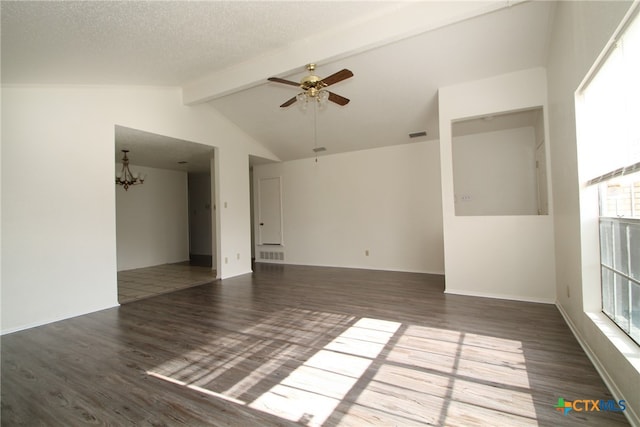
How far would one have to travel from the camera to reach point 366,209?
253 inches

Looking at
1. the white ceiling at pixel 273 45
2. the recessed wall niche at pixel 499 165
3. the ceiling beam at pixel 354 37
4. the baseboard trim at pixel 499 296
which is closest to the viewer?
the white ceiling at pixel 273 45

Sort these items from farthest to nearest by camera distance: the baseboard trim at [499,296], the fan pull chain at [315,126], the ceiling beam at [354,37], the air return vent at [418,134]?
the air return vent at [418,134] → the fan pull chain at [315,126] → the baseboard trim at [499,296] → the ceiling beam at [354,37]

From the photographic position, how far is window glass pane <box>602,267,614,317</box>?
2.13m

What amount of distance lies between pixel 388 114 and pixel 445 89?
3.45 feet

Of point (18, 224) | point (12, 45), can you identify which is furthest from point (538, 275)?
point (18, 224)

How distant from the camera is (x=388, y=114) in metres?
5.09

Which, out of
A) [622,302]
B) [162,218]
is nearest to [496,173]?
[622,302]

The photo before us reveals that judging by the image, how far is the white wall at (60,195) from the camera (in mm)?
3219

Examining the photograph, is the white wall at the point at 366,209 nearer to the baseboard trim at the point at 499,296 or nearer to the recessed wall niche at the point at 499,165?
the recessed wall niche at the point at 499,165

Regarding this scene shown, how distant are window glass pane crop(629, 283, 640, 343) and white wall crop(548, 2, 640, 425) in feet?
0.23

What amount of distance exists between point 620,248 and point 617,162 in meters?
0.58

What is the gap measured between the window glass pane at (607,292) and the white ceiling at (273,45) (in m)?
2.51

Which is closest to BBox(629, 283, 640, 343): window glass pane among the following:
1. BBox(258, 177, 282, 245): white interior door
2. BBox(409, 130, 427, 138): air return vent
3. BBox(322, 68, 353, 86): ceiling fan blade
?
BBox(322, 68, 353, 86): ceiling fan blade

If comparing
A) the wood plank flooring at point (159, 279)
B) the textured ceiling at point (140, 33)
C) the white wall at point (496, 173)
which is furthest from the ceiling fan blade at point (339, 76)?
the wood plank flooring at point (159, 279)
